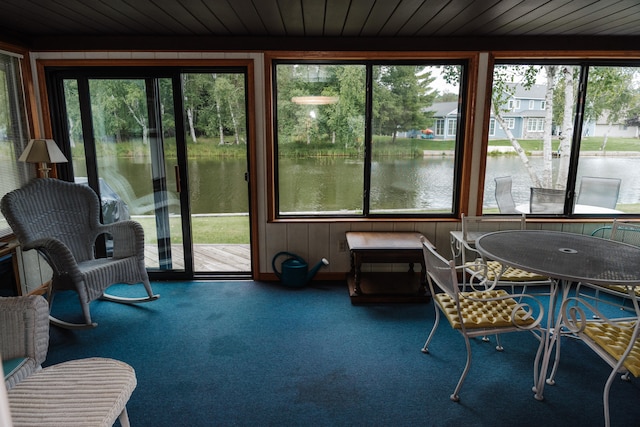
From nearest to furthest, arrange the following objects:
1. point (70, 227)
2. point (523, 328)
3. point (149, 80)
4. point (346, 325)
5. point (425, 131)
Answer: point (523, 328) < point (346, 325) < point (70, 227) < point (149, 80) < point (425, 131)

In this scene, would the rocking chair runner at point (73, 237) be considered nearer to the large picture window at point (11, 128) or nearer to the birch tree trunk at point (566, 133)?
the large picture window at point (11, 128)

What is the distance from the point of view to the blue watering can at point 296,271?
382 cm

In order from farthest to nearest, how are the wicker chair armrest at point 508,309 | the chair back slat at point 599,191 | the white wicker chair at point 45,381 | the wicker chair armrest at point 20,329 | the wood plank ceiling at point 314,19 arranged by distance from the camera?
the chair back slat at point 599,191 → the wood plank ceiling at point 314,19 → the wicker chair armrest at point 508,309 → the wicker chair armrest at point 20,329 → the white wicker chair at point 45,381

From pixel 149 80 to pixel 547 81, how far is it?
379 cm

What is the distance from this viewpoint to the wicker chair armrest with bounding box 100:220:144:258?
3.37 m

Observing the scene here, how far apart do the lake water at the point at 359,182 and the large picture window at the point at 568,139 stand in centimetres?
1

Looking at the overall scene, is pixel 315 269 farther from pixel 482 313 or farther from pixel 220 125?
pixel 482 313

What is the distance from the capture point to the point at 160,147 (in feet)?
A: 12.4

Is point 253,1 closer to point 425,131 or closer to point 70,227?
point 425,131

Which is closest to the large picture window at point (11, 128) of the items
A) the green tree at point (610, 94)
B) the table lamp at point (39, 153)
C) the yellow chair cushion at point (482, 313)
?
the table lamp at point (39, 153)

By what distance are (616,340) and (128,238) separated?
3467 mm

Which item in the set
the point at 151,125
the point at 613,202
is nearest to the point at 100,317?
the point at 151,125

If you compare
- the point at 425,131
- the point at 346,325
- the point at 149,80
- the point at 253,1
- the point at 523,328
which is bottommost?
the point at 346,325

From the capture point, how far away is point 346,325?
3115 mm
